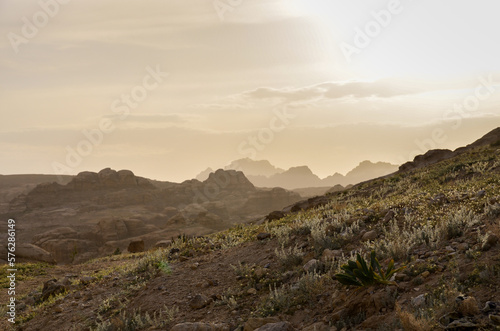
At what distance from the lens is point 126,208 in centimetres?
11381

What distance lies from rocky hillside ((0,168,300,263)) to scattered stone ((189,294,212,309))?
188 ft

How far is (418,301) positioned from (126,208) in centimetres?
11612

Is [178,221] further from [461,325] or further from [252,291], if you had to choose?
[461,325]

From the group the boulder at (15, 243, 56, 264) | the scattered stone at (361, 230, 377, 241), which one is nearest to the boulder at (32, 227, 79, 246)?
the boulder at (15, 243, 56, 264)

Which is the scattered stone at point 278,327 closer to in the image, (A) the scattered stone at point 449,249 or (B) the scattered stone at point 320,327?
(B) the scattered stone at point 320,327

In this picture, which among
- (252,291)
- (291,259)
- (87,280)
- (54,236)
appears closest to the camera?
(252,291)

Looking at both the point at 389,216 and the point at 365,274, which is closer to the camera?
the point at 365,274

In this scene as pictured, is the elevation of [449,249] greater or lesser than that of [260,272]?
greater

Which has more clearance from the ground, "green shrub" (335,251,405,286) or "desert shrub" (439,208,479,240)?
"desert shrub" (439,208,479,240)

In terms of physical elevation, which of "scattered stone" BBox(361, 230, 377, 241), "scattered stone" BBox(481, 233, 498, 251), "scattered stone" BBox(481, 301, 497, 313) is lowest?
"scattered stone" BBox(481, 301, 497, 313)

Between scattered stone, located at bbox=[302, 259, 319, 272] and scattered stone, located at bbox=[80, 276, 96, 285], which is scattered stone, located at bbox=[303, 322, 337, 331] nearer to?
scattered stone, located at bbox=[302, 259, 319, 272]

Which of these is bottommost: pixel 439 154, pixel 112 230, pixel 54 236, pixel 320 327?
pixel 320 327

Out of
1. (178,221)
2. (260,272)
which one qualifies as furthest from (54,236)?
(260,272)

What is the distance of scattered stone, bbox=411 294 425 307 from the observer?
17.5 ft
